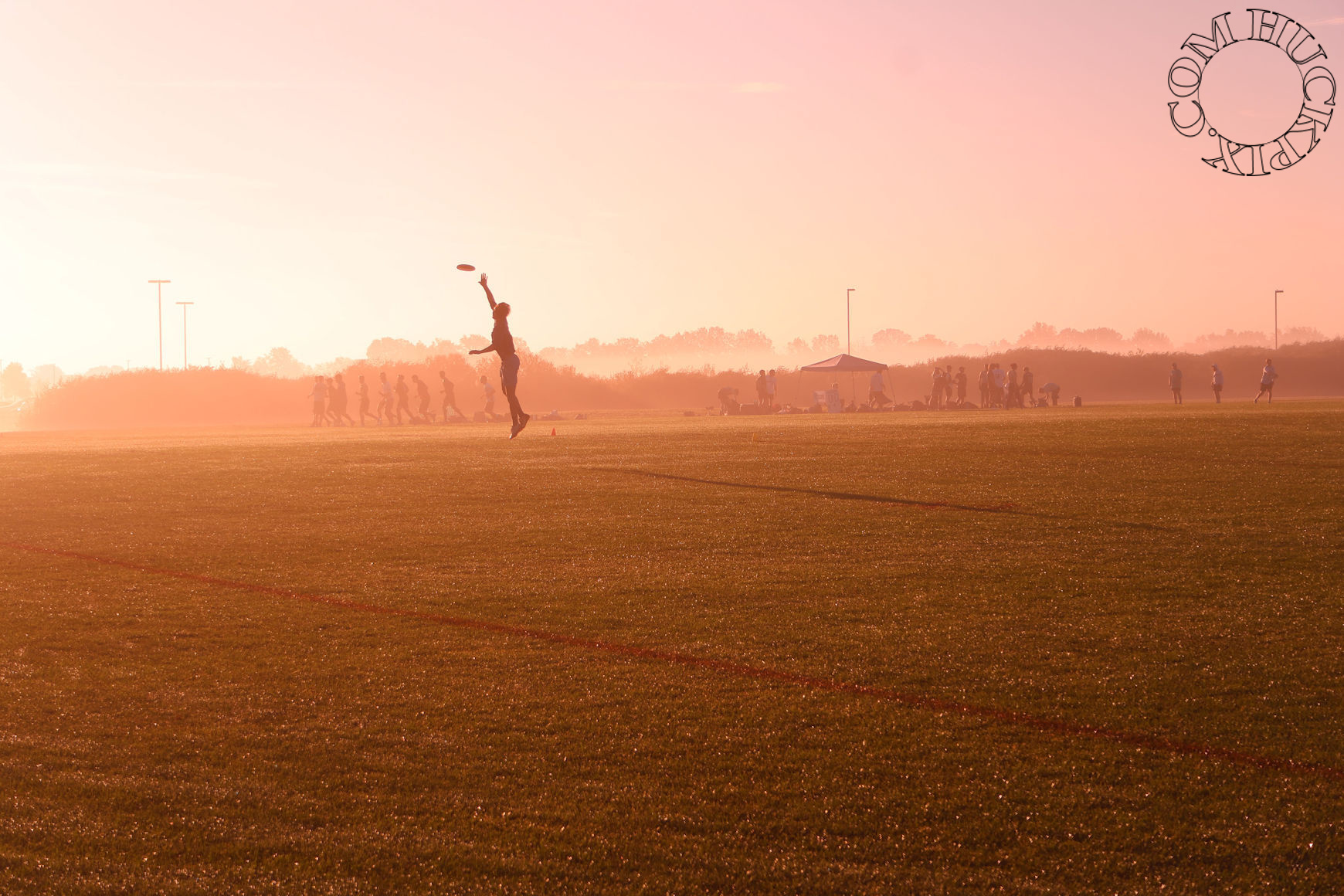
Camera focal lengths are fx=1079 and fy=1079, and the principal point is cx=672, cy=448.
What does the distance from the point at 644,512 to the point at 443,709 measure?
24.2ft

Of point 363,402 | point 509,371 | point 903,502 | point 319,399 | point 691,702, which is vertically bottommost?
point 691,702

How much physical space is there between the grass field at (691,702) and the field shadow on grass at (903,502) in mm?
126

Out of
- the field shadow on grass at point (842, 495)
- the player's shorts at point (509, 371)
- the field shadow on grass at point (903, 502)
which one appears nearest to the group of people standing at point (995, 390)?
the player's shorts at point (509, 371)

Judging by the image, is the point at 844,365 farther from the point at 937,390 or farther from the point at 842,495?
the point at 842,495

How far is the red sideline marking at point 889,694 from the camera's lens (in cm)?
448

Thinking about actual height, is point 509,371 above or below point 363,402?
below

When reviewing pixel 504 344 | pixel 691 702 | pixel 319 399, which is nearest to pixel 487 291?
pixel 504 344

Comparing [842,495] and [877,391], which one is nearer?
[842,495]

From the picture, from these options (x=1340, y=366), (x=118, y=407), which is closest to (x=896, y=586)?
(x=118, y=407)

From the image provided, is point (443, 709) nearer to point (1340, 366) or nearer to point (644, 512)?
point (644, 512)

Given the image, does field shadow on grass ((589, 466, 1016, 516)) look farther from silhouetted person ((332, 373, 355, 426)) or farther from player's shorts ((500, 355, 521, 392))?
silhouetted person ((332, 373, 355, 426))

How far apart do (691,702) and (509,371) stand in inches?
551

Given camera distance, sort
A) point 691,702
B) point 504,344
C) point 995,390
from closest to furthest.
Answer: point 691,702 → point 504,344 → point 995,390

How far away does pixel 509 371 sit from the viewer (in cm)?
1884
